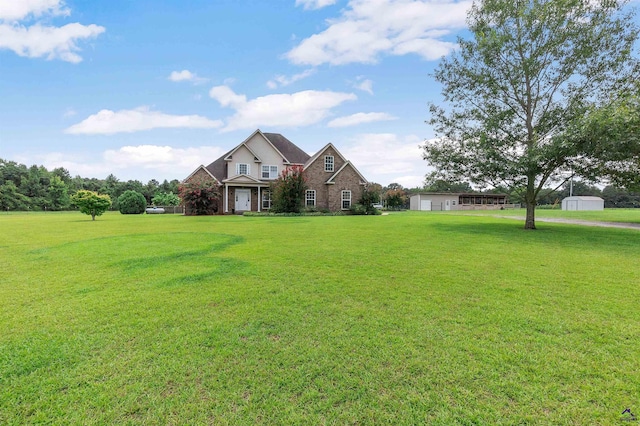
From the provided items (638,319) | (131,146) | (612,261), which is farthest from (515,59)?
(131,146)

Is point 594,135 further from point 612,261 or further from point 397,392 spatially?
point 397,392

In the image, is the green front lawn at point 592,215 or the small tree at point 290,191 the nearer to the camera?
the green front lawn at point 592,215

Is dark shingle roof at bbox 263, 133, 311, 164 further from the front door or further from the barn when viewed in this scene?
the barn

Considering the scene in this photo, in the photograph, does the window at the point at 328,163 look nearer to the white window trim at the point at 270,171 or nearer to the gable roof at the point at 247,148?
the white window trim at the point at 270,171

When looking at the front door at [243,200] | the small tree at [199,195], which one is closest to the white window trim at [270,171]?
the front door at [243,200]

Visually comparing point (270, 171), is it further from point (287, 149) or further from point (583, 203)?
point (583, 203)

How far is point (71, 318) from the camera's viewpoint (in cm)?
351

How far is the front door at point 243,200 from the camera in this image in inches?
1095

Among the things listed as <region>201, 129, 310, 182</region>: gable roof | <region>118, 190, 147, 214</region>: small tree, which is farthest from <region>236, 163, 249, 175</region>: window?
<region>118, 190, 147, 214</region>: small tree

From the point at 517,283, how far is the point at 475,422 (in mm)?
3901

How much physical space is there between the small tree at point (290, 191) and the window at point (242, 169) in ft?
17.5

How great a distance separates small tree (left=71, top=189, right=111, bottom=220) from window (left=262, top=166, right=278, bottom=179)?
1341 centimetres

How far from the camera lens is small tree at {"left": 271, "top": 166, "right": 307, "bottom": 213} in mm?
24562

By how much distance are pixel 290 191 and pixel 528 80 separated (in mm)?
Result: 17359
